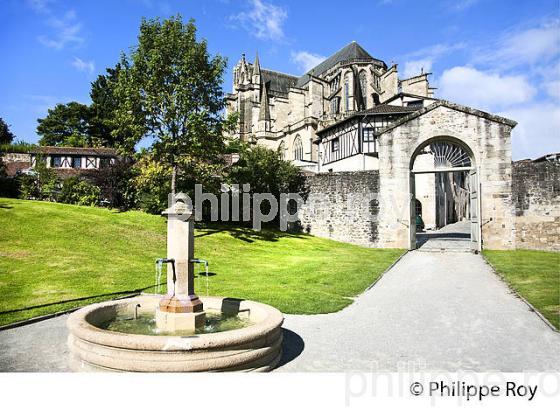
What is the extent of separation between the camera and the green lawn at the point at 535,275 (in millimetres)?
8742

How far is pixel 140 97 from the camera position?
19812 mm

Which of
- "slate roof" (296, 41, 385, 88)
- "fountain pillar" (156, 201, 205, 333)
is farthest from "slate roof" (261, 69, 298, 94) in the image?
"fountain pillar" (156, 201, 205, 333)

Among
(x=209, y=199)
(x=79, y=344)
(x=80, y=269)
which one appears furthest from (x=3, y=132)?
(x=79, y=344)

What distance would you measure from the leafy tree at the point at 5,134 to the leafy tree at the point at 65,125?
6526mm

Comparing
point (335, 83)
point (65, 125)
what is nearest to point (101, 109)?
point (65, 125)

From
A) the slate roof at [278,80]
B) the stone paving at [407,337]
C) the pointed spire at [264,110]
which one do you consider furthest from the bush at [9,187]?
the slate roof at [278,80]

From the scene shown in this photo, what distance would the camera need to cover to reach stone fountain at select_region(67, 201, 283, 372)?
4.72 m

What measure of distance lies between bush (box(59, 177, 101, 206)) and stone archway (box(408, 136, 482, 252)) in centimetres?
2040

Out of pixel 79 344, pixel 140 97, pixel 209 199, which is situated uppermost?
pixel 140 97

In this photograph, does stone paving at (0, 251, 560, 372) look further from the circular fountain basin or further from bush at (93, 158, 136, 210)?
bush at (93, 158, 136, 210)

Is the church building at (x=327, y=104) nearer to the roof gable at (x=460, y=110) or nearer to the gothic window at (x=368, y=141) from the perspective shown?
the gothic window at (x=368, y=141)
